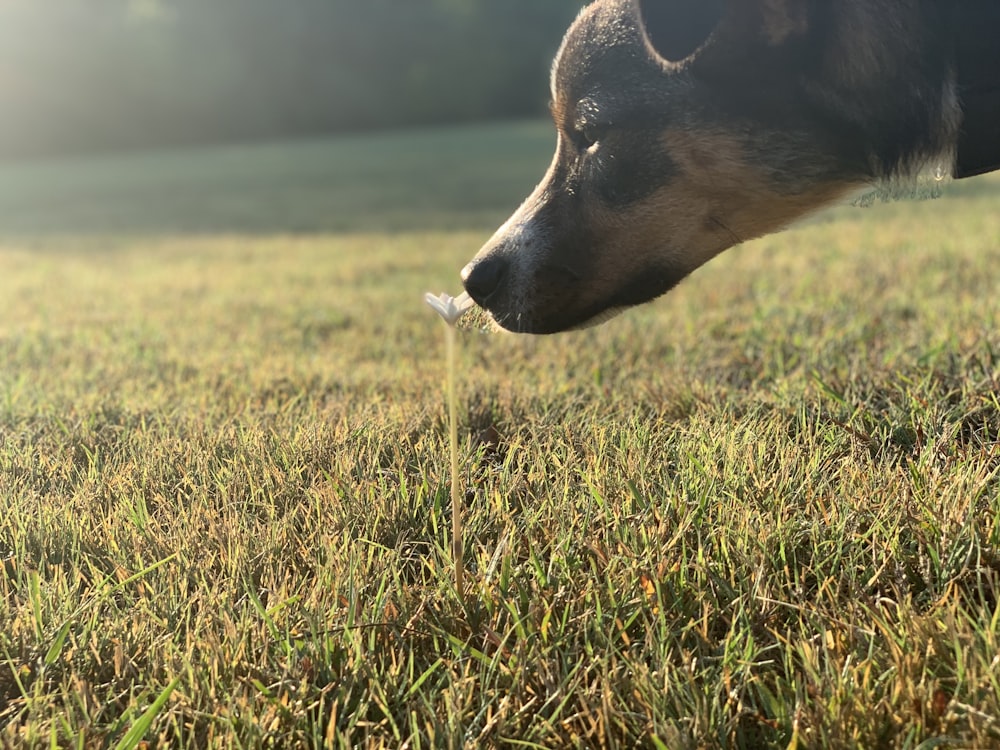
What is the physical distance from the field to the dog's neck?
2.61ft

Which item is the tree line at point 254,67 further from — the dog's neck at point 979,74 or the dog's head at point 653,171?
the dog's neck at point 979,74

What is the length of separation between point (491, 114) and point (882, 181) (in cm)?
4088

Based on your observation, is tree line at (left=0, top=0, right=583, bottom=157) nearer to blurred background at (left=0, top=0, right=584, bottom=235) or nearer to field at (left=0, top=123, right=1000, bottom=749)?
blurred background at (left=0, top=0, right=584, bottom=235)

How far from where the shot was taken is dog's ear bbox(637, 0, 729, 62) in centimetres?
249

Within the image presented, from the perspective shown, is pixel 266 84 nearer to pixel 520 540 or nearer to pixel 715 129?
pixel 715 129

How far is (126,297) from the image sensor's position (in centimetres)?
600

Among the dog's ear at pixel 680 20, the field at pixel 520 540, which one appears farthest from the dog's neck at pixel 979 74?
the field at pixel 520 540

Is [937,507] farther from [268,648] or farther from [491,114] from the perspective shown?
[491,114]

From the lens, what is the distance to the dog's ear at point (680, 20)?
2.49 metres

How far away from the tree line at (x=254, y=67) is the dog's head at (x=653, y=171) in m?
38.8

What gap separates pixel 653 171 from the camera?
2713mm

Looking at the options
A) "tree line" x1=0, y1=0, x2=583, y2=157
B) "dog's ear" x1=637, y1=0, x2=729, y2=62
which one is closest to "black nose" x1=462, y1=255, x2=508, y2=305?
"dog's ear" x1=637, y1=0, x2=729, y2=62

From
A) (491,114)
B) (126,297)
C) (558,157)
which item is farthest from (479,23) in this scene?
(558,157)

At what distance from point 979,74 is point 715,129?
2.43 feet
